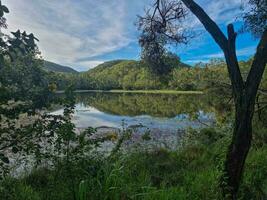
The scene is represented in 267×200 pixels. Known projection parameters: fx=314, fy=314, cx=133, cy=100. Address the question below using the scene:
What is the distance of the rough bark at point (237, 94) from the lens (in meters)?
4.46

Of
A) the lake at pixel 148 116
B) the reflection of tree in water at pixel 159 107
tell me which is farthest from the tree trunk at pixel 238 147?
the reflection of tree in water at pixel 159 107

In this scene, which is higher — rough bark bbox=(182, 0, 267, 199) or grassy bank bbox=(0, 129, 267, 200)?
rough bark bbox=(182, 0, 267, 199)

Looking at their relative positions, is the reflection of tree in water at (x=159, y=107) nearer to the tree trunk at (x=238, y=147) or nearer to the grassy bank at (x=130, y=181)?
the grassy bank at (x=130, y=181)

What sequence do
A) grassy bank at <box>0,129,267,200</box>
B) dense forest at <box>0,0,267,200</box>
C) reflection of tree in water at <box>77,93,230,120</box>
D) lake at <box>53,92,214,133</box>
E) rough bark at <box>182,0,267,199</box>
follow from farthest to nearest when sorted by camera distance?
reflection of tree in water at <box>77,93,230,120</box> → lake at <box>53,92,214,133</box> → rough bark at <box>182,0,267,199</box> → grassy bank at <box>0,129,267,200</box> → dense forest at <box>0,0,267,200</box>

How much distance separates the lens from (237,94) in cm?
460

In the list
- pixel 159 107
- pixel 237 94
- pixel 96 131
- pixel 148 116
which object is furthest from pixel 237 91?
pixel 159 107

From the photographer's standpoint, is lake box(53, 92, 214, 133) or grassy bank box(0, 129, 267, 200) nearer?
grassy bank box(0, 129, 267, 200)

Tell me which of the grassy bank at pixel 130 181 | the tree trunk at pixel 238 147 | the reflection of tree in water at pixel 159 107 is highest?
the tree trunk at pixel 238 147

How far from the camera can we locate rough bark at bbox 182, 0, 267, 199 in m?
4.46

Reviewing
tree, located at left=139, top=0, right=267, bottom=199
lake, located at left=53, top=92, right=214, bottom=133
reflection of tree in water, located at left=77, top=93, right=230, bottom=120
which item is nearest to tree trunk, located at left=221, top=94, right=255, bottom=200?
tree, located at left=139, top=0, right=267, bottom=199

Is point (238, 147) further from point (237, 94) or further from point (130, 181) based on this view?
point (130, 181)

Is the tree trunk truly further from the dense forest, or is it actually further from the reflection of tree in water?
the reflection of tree in water

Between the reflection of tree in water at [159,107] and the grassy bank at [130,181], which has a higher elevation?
the grassy bank at [130,181]

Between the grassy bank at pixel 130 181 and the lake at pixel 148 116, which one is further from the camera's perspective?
the lake at pixel 148 116
